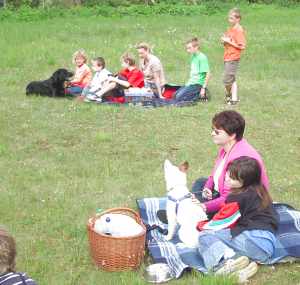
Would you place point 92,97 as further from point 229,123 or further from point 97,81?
point 229,123

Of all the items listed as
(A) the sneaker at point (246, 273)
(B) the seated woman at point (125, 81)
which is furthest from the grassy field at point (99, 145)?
(B) the seated woman at point (125, 81)

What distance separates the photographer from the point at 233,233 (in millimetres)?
4953

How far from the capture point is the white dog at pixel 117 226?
4.89 m

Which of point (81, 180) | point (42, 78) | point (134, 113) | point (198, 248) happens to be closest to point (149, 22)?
point (42, 78)

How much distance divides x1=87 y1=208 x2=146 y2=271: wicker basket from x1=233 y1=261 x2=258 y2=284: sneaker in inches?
29.3

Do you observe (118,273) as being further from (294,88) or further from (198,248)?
(294,88)

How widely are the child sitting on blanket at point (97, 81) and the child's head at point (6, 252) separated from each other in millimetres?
7215

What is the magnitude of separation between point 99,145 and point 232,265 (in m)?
3.81

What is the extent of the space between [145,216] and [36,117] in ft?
13.1

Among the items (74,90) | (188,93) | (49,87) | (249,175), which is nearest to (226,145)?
(249,175)

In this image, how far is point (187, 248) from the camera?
201 inches

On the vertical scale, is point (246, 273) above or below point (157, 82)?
below

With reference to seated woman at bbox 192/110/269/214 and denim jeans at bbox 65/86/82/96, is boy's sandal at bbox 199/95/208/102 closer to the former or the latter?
denim jeans at bbox 65/86/82/96

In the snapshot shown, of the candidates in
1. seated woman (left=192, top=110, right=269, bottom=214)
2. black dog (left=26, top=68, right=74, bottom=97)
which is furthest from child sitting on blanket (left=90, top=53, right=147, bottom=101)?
seated woman (left=192, top=110, right=269, bottom=214)
